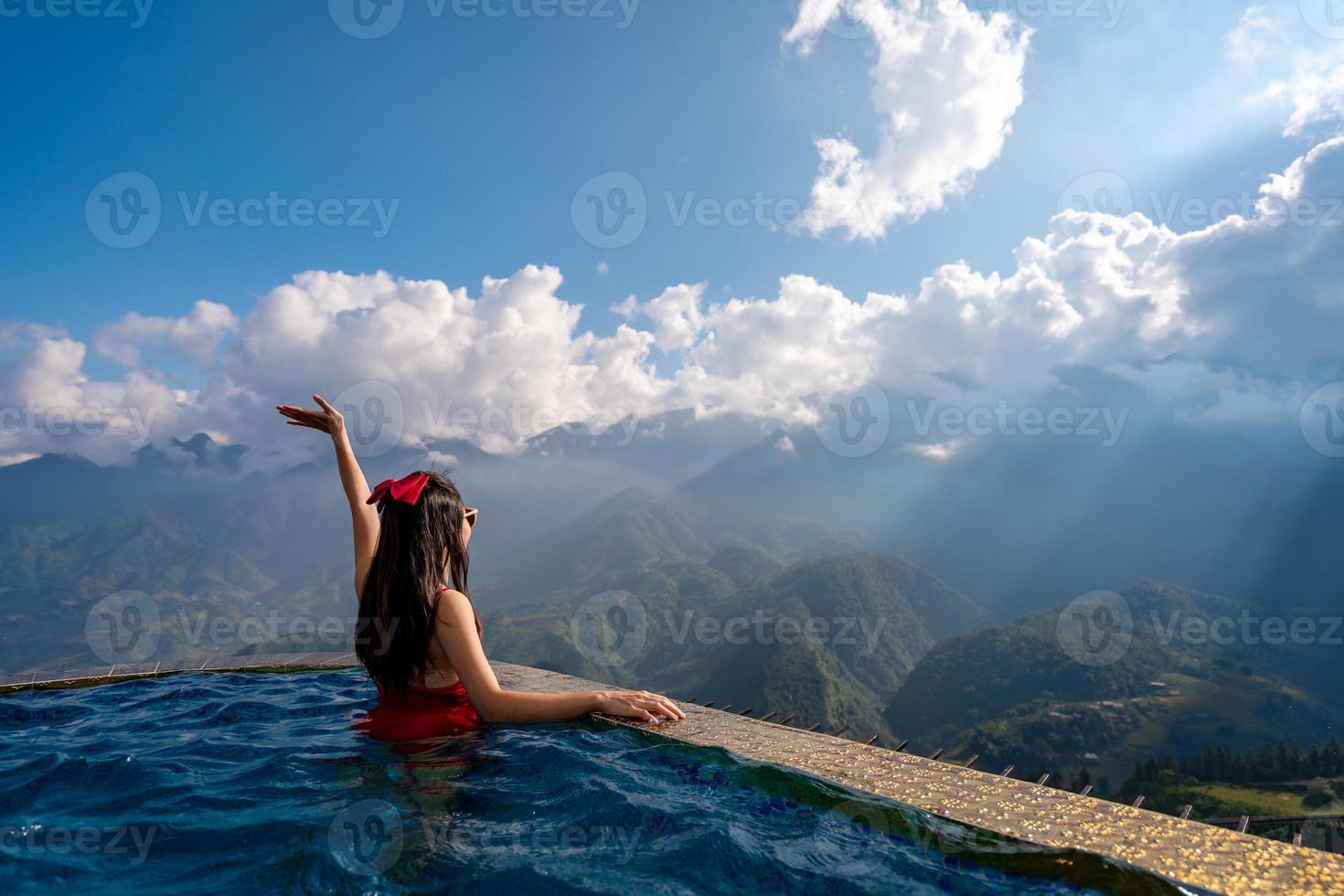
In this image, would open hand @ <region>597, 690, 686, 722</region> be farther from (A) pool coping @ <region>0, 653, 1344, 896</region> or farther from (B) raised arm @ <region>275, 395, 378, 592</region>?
(B) raised arm @ <region>275, 395, 378, 592</region>

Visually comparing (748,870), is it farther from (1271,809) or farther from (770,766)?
(1271,809)

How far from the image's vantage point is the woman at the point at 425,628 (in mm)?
5133

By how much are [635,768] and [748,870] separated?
187 centimetres

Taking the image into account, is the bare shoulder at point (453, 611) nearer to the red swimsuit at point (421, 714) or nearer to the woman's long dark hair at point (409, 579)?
the woman's long dark hair at point (409, 579)

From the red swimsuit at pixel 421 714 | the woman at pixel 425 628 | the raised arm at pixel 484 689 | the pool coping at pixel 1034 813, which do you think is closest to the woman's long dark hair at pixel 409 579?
the woman at pixel 425 628

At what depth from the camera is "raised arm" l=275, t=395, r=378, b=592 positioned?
19.3 feet

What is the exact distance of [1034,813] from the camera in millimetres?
4500

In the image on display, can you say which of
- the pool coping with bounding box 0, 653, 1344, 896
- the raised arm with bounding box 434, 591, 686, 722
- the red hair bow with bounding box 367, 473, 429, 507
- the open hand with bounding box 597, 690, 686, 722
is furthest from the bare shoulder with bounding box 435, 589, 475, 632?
the pool coping with bounding box 0, 653, 1344, 896

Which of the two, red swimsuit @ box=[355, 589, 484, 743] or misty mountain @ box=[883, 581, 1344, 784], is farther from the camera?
misty mountain @ box=[883, 581, 1344, 784]

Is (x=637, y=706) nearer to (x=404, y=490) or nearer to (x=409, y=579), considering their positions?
(x=409, y=579)

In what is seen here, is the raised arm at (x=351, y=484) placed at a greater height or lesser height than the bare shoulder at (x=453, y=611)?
greater

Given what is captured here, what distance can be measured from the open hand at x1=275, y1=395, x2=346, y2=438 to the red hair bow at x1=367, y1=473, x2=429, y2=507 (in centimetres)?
94

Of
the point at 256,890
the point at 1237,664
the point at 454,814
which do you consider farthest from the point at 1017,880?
the point at 1237,664

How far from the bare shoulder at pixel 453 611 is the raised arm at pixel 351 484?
1079 millimetres
